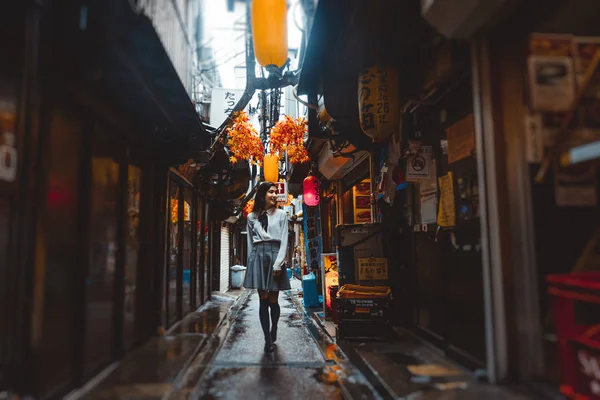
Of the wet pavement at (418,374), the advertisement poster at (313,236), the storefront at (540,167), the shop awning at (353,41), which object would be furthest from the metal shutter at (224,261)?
the storefront at (540,167)

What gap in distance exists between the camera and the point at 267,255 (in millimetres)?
6883

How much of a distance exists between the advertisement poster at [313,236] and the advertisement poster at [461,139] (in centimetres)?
969

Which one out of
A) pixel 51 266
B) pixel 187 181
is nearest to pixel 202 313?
pixel 187 181

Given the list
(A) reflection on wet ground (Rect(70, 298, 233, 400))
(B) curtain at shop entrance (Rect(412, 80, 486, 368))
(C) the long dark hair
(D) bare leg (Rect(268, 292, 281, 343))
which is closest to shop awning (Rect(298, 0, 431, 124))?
(B) curtain at shop entrance (Rect(412, 80, 486, 368))

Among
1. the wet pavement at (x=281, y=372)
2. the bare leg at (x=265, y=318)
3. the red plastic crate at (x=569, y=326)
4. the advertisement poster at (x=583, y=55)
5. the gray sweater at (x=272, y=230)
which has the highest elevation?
the advertisement poster at (x=583, y=55)

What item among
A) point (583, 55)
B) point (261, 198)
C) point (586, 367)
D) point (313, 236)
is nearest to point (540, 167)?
point (583, 55)

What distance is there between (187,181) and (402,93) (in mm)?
6037

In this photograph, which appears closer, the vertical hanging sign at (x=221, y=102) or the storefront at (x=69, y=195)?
the storefront at (x=69, y=195)

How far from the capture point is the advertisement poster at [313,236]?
50.7ft

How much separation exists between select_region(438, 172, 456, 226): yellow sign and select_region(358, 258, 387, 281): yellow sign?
8.08 feet

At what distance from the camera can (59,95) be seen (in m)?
4.04

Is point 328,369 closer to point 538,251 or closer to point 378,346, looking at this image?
point 378,346

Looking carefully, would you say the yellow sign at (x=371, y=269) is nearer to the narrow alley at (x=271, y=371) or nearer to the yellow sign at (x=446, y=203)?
the narrow alley at (x=271, y=371)

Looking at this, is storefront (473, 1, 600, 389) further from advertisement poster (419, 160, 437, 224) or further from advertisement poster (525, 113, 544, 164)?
advertisement poster (419, 160, 437, 224)
